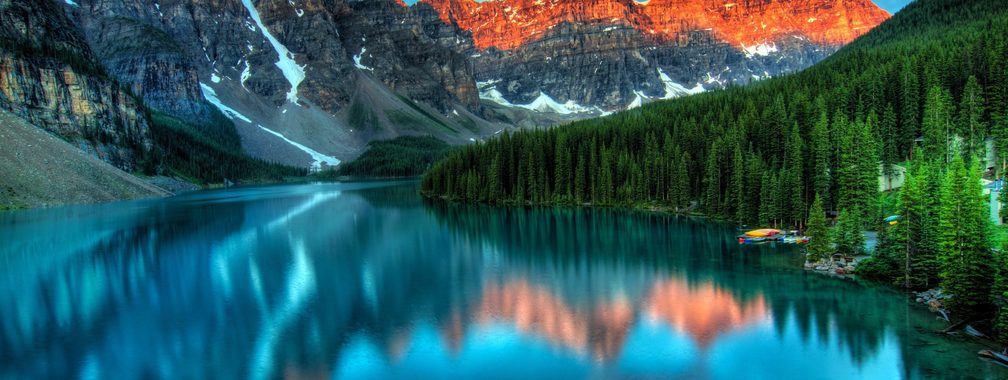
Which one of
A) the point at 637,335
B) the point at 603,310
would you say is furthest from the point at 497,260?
the point at 637,335

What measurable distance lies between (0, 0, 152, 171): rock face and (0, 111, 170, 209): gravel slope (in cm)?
2254

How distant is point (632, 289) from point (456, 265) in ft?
51.2

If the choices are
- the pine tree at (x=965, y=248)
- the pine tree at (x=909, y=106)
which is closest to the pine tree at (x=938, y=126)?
the pine tree at (x=909, y=106)

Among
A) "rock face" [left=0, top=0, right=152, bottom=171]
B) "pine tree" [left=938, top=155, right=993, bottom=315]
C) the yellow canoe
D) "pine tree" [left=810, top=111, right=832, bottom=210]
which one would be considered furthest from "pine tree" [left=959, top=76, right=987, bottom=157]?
"rock face" [left=0, top=0, right=152, bottom=171]

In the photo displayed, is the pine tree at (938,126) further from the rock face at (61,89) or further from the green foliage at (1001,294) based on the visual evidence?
the rock face at (61,89)

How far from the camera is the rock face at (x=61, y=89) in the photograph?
448 ft

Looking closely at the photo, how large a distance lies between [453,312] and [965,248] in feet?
83.2

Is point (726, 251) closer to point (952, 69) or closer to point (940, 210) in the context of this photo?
point (940, 210)

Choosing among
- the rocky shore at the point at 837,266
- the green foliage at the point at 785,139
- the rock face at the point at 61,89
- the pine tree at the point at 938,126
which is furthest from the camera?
the rock face at the point at 61,89

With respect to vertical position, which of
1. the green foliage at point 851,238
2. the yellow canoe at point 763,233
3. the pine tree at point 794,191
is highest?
the pine tree at point 794,191

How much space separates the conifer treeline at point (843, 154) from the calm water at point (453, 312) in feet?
15.0

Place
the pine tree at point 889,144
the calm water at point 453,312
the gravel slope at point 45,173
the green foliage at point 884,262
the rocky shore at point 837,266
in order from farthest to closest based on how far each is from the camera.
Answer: the gravel slope at point 45,173 → the pine tree at point 889,144 → the rocky shore at point 837,266 → the green foliage at point 884,262 → the calm water at point 453,312

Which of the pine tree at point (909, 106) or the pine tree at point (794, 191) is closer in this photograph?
the pine tree at point (794, 191)

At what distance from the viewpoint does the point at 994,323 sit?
1080 inches
